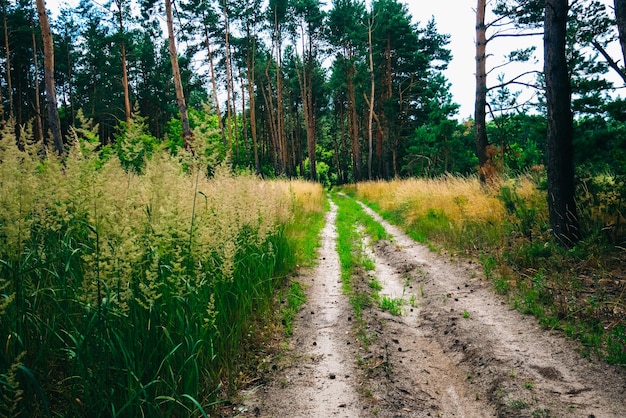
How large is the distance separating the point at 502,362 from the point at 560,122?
13.7 feet

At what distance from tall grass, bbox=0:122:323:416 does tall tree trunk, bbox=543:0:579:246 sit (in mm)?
5212

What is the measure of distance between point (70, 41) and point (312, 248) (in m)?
35.7

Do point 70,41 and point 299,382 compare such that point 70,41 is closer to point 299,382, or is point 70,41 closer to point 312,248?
point 312,248

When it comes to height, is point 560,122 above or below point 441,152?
below

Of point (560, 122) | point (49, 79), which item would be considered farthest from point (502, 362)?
point (49, 79)

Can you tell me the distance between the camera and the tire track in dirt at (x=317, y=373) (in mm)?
2672

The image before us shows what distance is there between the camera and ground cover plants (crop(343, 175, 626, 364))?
11.9 ft

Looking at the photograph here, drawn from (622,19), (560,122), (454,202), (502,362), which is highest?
(622,19)

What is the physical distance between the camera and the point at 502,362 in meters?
3.14

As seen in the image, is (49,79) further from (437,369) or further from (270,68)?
(270,68)

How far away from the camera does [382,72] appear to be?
2745cm

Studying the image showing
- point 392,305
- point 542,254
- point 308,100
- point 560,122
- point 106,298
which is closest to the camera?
point 106,298

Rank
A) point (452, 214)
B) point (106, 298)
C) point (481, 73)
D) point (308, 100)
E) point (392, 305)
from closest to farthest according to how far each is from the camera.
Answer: point (106, 298) < point (392, 305) < point (452, 214) < point (481, 73) < point (308, 100)

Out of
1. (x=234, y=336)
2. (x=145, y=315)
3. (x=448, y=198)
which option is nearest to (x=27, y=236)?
(x=145, y=315)
